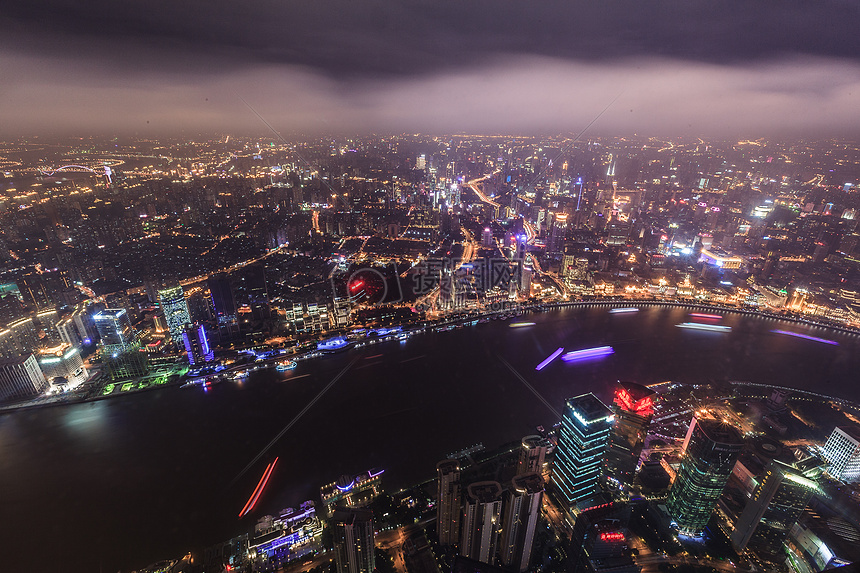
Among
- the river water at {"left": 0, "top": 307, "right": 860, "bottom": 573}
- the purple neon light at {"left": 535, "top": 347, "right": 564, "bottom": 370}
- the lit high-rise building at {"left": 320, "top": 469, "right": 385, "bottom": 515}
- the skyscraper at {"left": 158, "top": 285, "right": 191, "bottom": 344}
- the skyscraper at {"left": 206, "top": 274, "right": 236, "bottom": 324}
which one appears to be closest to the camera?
the river water at {"left": 0, "top": 307, "right": 860, "bottom": 573}

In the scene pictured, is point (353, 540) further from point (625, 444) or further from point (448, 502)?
point (625, 444)

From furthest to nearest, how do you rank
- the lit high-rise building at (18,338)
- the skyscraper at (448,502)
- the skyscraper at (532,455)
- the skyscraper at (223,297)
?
the skyscraper at (223,297), the lit high-rise building at (18,338), the skyscraper at (532,455), the skyscraper at (448,502)

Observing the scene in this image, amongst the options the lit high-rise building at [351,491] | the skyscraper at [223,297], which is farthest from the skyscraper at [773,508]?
the skyscraper at [223,297]

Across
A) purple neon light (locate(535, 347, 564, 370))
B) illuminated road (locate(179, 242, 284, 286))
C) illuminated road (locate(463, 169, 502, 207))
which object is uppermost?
illuminated road (locate(463, 169, 502, 207))

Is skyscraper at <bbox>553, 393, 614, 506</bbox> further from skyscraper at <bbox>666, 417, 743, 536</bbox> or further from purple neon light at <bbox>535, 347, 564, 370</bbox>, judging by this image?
purple neon light at <bbox>535, 347, 564, 370</bbox>

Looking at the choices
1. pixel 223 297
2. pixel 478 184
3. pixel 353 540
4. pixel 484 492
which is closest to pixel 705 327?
pixel 484 492

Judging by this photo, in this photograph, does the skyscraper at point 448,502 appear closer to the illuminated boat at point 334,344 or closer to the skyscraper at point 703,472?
the skyscraper at point 703,472

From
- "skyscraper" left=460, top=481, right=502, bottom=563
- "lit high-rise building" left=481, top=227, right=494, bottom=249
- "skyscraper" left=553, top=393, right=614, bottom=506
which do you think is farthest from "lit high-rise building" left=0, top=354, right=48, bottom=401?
"lit high-rise building" left=481, top=227, right=494, bottom=249
